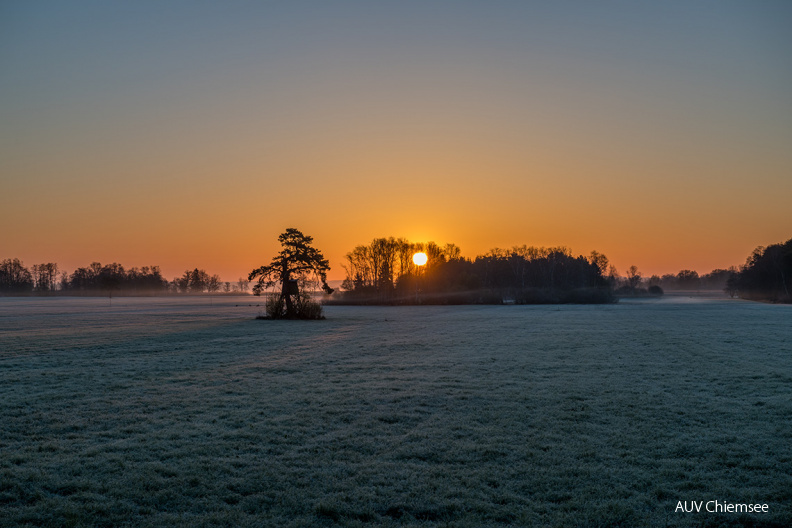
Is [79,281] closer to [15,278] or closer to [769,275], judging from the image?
[15,278]

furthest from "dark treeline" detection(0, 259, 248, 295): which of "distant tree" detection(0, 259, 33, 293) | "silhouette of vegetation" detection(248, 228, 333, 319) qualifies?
"silhouette of vegetation" detection(248, 228, 333, 319)

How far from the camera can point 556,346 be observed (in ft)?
78.7

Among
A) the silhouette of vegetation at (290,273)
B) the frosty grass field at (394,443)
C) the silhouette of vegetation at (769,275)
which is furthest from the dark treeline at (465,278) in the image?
the frosty grass field at (394,443)

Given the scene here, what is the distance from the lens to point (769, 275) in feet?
368

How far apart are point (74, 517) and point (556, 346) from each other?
21134 millimetres

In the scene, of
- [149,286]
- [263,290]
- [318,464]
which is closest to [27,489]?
[318,464]

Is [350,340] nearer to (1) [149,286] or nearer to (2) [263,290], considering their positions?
(2) [263,290]

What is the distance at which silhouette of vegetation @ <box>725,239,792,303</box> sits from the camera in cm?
10350

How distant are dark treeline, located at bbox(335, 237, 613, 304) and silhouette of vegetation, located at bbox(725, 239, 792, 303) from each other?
30.5 m

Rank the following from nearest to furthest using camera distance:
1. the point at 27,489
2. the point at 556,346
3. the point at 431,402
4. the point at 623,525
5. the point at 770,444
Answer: the point at 623,525 → the point at 27,489 → the point at 770,444 → the point at 431,402 → the point at 556,346

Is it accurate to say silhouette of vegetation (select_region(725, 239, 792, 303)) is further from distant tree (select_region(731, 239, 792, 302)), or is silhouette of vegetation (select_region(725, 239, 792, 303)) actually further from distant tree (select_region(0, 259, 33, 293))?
distant tree (select_region(0, 259, 33, 293))

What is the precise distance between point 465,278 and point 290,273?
7266cm

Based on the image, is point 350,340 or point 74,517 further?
point 350,340

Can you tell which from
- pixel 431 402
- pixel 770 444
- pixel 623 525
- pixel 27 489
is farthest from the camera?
pixel 431 402
